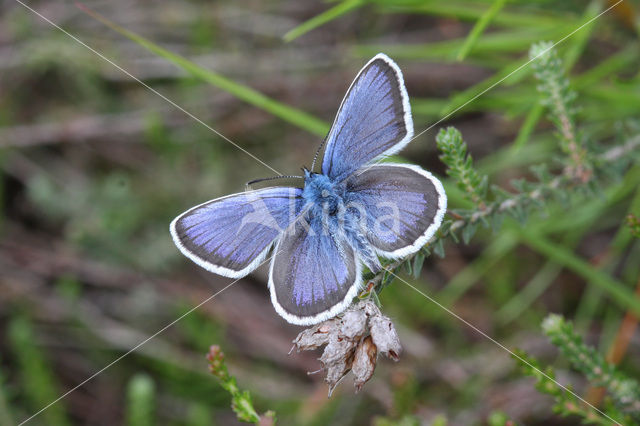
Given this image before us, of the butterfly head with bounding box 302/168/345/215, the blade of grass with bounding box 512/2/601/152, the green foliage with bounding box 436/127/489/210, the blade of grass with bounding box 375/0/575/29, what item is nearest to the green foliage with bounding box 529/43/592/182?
the blade of grass with bounding box 512/2/601/152

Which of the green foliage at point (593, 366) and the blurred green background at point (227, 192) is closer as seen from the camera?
the green foliage at point (593, 366)

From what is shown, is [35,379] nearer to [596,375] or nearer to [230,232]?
[230,232]

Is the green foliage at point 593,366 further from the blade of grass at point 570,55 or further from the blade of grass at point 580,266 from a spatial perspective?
the blade of grass at point 570,55

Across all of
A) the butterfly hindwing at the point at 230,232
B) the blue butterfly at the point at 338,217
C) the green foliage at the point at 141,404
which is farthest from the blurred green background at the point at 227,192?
the butterfly hindwing at the point at 230,232

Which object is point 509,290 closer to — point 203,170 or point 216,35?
point 203,170

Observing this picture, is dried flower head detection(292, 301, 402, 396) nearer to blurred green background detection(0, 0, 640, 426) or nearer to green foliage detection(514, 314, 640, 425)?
green foliage detection(514, 314, 640, 425)

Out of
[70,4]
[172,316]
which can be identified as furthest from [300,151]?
[70,4]
